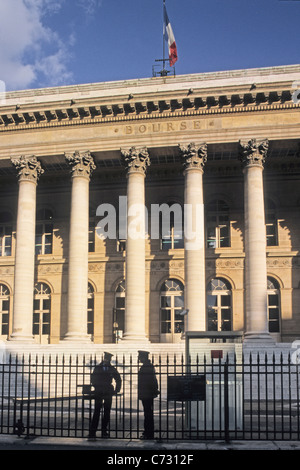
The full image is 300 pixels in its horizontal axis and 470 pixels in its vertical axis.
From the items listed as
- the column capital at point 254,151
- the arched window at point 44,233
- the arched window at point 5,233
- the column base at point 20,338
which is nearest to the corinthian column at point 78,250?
the column base at point 20,338

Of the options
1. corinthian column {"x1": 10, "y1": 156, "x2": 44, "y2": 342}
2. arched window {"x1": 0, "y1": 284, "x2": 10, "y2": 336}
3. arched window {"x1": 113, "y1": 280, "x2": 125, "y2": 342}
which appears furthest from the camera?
arched window {"x1": 0, "y1": 284, "x2": 10, "y2": 336}

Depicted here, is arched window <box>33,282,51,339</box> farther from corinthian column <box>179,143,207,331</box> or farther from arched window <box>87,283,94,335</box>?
corinthian column <box>179,143,207,331</box>

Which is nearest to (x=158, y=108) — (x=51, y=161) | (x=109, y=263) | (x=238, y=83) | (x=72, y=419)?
(x=238, y=83)

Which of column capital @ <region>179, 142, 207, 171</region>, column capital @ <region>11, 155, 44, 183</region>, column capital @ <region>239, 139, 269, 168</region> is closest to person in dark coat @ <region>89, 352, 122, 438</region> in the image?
column capital @ <region>179, 142, 207, 171</region>

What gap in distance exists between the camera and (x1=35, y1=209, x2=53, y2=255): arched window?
107 ft

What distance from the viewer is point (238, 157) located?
1067 inches

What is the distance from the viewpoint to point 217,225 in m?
31.0

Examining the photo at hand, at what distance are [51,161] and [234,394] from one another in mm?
19969

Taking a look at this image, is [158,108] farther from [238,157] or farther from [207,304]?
[207,304]

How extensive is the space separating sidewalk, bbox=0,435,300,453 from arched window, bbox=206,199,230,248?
2056 cm

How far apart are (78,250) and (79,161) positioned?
433 centimetres

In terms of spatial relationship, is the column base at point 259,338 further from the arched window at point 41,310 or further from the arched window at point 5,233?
the arched window at point 5,233

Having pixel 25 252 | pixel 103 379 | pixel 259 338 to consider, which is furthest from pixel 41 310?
pixel 103 379

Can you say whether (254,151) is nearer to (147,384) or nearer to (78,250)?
(78,250)
